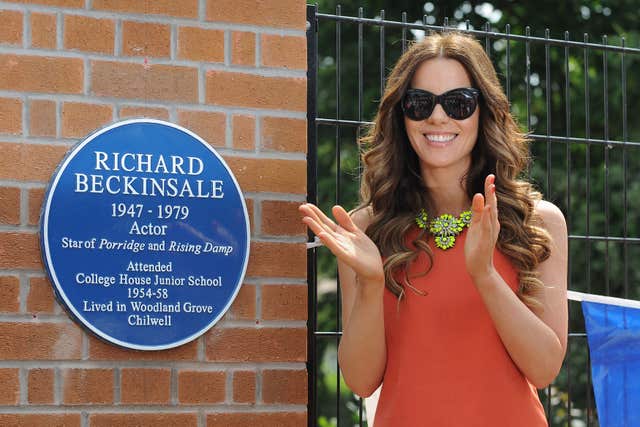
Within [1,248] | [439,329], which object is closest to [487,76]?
[439,329]

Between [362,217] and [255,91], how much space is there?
1.90ft

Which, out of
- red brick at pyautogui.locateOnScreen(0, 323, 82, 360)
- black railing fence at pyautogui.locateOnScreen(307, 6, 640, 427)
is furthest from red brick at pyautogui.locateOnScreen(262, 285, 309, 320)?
black railing fence at pyautogui.locateOnScreen(307, 6, 640, 427)

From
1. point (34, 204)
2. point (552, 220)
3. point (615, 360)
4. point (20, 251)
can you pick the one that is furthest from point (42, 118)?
point (615, 360)

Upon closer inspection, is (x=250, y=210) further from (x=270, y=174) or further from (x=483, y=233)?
(x=483, y=233)

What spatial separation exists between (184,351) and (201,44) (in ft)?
3.10

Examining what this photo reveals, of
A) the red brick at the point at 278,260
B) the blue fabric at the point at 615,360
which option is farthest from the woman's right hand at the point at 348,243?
the blue fabric at the point at 615,360

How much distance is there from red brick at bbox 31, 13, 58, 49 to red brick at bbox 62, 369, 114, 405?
3.11 ft

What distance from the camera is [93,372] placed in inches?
118

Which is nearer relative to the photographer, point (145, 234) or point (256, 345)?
point (145, 234)

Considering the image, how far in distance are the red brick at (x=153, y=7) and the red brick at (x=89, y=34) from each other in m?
0.05

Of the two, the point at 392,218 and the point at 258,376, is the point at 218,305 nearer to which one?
the point at 258,376

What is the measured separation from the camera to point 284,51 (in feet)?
10.9

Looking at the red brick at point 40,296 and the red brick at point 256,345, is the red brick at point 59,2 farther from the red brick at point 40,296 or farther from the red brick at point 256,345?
the red brick at point 256,345

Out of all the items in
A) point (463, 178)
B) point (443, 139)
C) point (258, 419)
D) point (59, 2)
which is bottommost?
point (258, 419)
